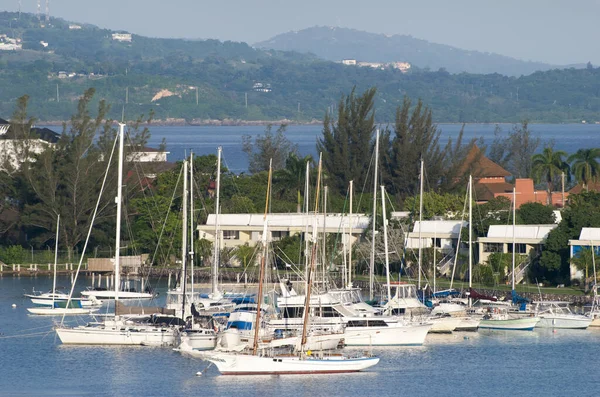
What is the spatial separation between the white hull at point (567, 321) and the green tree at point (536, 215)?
52.8 ft

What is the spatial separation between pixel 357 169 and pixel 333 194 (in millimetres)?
3821

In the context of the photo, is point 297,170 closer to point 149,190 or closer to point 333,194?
point 333,194

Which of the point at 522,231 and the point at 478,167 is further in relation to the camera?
the point at 478,167

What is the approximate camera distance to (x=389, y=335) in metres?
49.3

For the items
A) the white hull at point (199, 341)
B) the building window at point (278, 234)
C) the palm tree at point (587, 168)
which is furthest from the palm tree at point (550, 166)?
the white hull at point (199, 341)

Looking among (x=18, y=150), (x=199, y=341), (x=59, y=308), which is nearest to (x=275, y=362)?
(x=199, y=341)

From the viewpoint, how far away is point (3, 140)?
91.1 metres

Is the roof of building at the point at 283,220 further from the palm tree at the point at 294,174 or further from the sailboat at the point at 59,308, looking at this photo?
the sailboat at the point at 59,308

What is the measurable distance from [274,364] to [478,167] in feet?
173

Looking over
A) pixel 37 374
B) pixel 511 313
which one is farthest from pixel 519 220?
pixel 37 374

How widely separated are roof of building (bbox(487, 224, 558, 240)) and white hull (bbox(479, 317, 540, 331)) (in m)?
12.3

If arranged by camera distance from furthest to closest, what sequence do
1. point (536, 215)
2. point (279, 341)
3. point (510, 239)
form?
point (536, 215) → point (510, 239) → point (279, 341)

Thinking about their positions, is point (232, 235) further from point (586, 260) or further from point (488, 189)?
point (586, 260)

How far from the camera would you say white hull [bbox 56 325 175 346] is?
48812 mm
